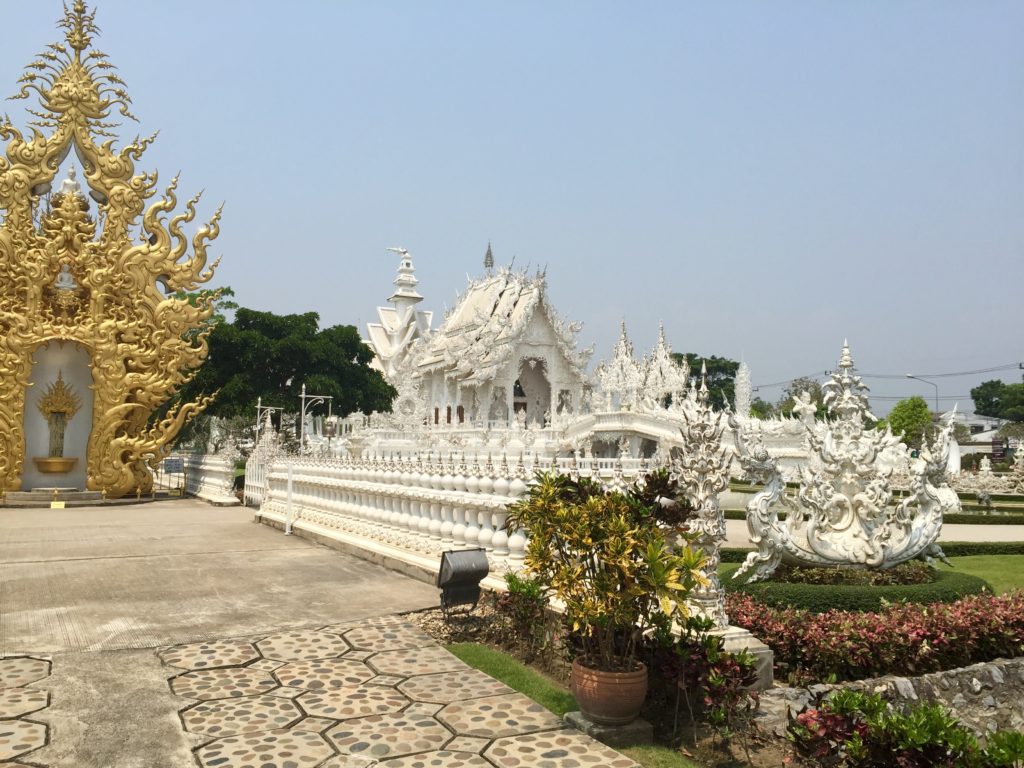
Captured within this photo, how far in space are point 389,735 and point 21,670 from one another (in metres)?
2.84

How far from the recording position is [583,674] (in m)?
4.59

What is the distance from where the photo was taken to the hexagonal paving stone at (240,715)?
4.46 metres

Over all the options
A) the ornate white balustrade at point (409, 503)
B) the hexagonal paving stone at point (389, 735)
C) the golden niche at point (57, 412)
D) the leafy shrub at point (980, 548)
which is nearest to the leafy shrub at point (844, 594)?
the ornate white balustrade at point (409, 503)

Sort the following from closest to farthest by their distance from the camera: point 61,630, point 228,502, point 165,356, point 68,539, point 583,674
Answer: point 583,674
point 61,630
point 68,539
point 228,502
point 165,356

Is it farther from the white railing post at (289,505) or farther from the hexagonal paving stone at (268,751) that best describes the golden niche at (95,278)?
the hexagonal paving stone at (268,751)

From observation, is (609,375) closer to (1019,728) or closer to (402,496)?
(402,496)

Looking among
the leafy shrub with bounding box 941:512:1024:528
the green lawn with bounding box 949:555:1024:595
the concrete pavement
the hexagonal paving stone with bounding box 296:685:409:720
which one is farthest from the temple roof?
the hexagonal paving stone with bounding box 296:685:409:720

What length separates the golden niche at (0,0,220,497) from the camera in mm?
20609

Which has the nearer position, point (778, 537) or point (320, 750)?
point (320, 750)

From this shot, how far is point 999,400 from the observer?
267ft

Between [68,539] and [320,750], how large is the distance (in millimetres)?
10440

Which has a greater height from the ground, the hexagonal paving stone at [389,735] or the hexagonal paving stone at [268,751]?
the hexagonal paving stone at [268,751]

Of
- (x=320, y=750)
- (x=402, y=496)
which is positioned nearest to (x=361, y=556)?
(x=402, y=496)

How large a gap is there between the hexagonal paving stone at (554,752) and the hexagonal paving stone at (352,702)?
88cm
